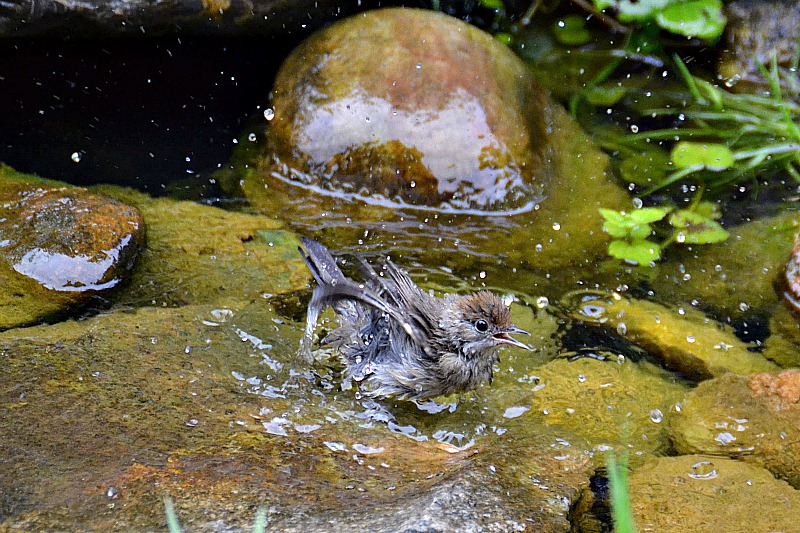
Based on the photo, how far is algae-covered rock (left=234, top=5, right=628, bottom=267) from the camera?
195 inches

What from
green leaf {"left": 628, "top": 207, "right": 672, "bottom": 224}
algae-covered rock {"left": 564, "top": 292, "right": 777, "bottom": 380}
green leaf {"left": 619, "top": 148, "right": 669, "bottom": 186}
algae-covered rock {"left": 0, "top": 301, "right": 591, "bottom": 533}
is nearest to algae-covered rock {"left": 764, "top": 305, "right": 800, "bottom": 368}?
algae-covered rock {"left": 564, "top": 292, "right": 777, "bottom": 380}

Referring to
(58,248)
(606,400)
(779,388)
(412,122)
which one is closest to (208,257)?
→ (58,248)

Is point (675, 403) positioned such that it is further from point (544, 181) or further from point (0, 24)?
point (0, 24)

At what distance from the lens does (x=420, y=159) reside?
5.05 m

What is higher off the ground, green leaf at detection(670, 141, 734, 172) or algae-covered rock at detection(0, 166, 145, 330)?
green leaf at detection(670, 141, 734, 172)

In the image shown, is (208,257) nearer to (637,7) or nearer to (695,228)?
(695,228)

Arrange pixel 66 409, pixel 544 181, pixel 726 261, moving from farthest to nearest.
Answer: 1. pixel 544 181
2. pixel 726 261
3. pixel 66 409

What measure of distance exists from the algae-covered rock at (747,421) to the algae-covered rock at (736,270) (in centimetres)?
87

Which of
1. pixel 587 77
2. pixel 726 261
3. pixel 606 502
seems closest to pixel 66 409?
pixel 606 502

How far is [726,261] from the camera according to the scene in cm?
483

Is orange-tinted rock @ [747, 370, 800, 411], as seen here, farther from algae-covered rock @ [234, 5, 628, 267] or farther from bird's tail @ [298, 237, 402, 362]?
bird's tail @ [298, 237, 402, 362]

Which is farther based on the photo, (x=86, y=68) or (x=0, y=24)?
(x=86, y=68)

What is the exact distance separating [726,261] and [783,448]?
1.71 m

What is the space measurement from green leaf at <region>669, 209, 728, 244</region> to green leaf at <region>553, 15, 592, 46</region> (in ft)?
6.53
